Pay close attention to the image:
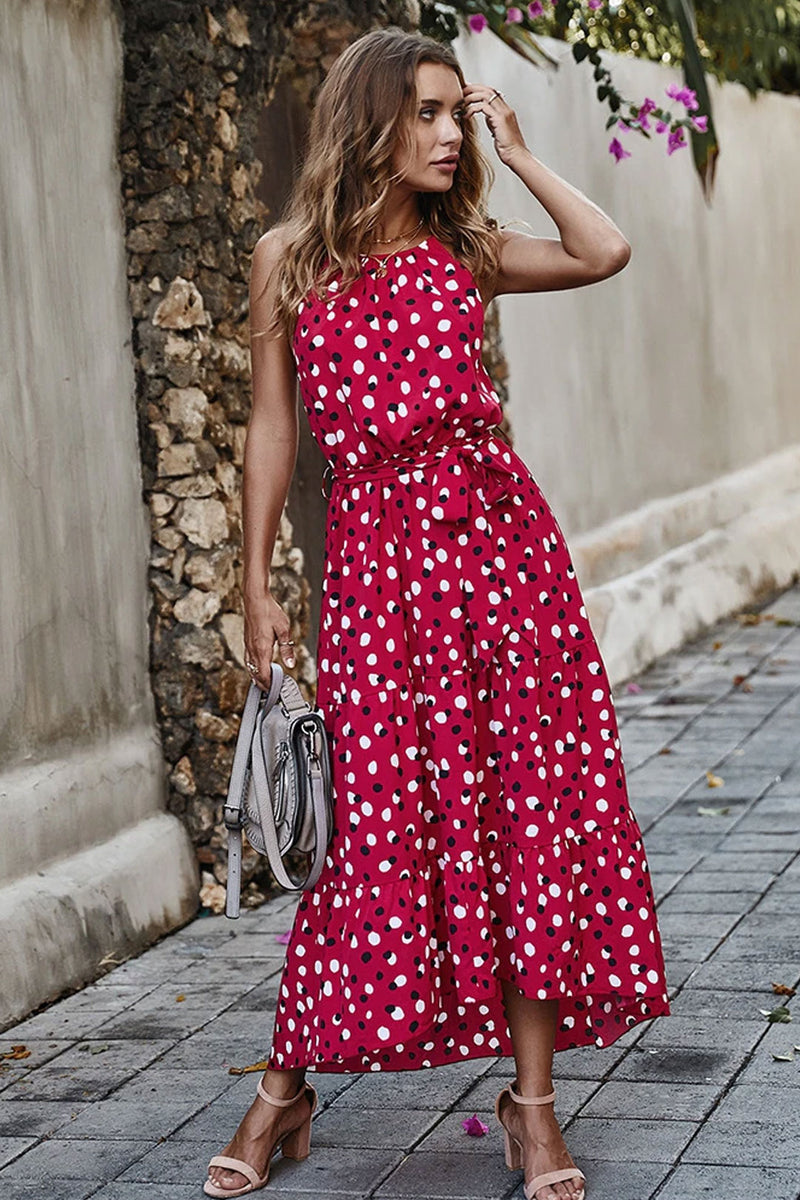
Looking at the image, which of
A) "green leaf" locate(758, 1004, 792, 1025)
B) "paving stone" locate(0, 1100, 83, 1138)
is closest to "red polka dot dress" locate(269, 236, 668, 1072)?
"paving stone" locate(0, 1100, 83, 1138)

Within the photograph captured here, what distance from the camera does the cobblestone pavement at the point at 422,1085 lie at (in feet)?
11.1

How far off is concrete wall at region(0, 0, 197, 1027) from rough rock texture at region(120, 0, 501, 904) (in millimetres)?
55

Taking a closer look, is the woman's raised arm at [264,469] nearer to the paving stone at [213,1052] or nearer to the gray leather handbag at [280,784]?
the gray leather handbag at [280,784]

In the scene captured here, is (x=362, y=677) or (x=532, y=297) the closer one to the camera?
(x=362, y=677)

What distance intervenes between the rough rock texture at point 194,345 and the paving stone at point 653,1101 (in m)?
1.76

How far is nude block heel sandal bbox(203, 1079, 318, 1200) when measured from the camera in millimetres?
3346

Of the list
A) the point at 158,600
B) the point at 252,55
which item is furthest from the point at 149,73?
the point at 158,600

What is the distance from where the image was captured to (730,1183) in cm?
321

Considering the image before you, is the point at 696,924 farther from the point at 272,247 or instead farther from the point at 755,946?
the point at 272,247

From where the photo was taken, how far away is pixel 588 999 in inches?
134

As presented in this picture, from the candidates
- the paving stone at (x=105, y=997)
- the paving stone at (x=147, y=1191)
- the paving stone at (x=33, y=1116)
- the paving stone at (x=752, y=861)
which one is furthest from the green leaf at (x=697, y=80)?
the paving stone at (x=147, y=1191)

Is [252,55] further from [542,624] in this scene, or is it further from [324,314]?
[542,624]

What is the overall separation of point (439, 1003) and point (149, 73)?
2872mm

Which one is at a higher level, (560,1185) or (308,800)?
(308,800)
